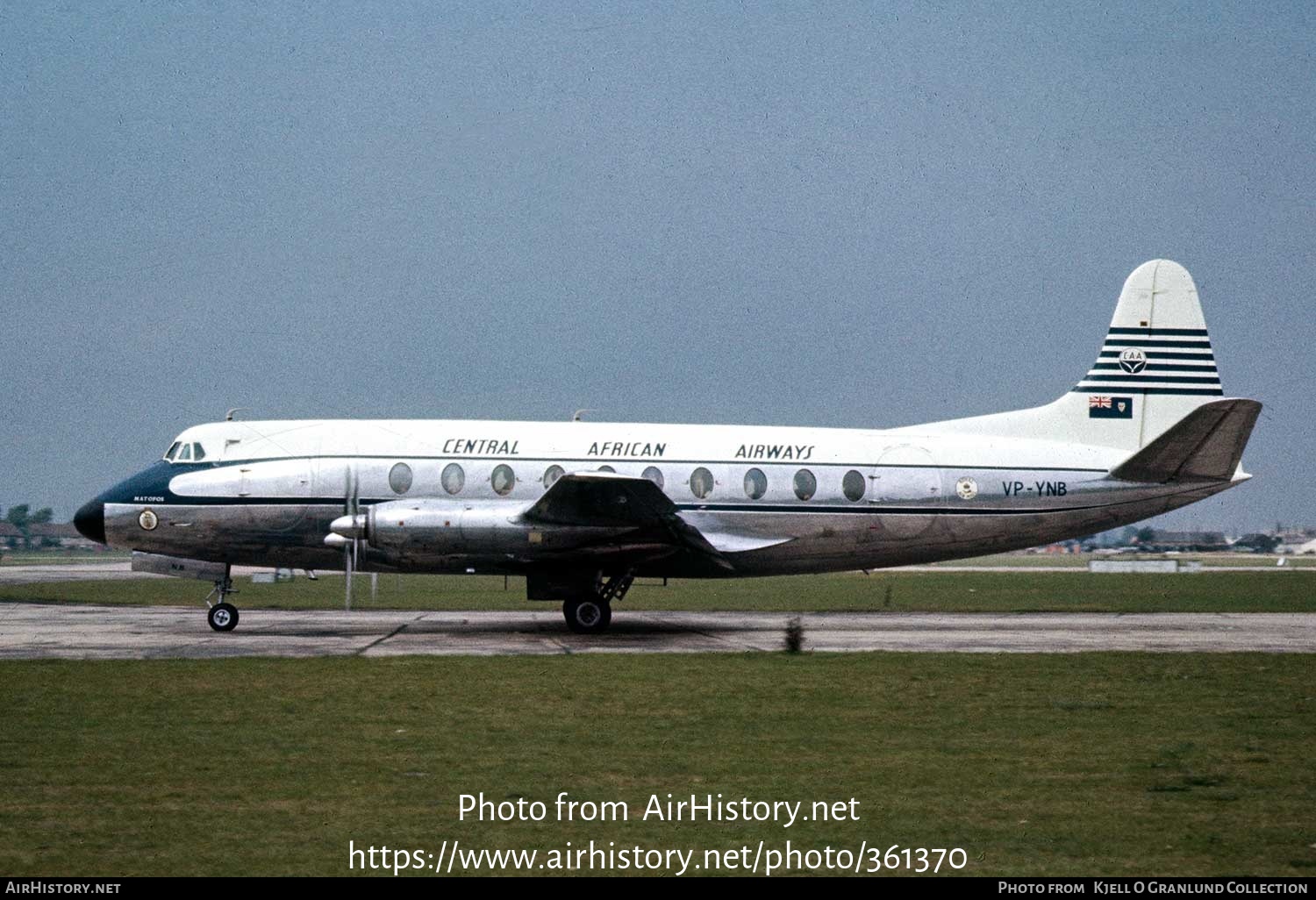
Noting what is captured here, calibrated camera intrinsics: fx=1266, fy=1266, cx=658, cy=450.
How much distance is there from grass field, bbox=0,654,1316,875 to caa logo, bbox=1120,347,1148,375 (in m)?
9.16

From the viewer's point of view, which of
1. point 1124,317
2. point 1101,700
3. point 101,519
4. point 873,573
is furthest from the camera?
point 873,573

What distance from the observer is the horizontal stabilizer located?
73.9 feet

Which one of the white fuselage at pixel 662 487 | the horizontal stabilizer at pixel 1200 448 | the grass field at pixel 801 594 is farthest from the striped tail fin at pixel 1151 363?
the grass field at pixel 801 594

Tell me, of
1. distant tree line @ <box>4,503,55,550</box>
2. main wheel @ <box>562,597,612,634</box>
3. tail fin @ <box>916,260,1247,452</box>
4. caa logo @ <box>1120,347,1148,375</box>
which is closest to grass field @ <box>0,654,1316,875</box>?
main wheel @ <box>562,597,612,634</box>

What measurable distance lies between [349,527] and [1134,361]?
50.8 feet

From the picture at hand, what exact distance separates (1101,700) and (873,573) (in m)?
36.7

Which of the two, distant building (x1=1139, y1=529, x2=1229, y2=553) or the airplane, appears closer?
the airplane

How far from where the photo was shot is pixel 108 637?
20516mm

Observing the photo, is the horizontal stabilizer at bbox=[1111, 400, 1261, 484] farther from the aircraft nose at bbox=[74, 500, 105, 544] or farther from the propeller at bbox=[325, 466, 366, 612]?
the aircraft nose at bbox=[74, 500, 105, 544]

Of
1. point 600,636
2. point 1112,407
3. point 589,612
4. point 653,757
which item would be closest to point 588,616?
point 589,612

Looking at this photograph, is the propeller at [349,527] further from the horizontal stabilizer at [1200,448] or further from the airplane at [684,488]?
the horizontal stabilizer at [1200,448]

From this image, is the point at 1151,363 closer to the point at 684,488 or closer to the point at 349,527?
the point at 684,488
